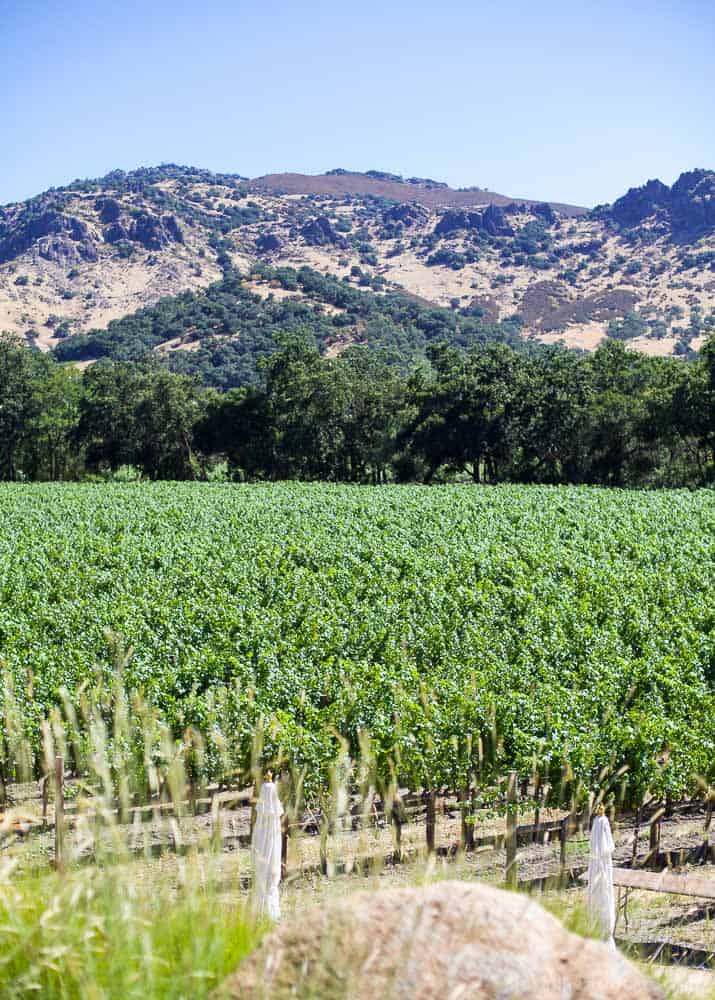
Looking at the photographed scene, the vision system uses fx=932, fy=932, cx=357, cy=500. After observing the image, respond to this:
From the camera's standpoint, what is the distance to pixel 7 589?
873 inches

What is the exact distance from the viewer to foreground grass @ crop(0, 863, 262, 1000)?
285cm

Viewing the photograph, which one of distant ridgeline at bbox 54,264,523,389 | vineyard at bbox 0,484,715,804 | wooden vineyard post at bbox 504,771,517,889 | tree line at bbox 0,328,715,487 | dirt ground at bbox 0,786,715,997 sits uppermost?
distant ridgeline at bbox 54,264,523,389

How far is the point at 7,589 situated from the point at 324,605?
7675 mm

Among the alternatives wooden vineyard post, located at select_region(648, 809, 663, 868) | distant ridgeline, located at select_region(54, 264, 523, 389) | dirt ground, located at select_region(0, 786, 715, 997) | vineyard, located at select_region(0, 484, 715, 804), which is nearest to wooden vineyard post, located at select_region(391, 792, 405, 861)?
dirt ground, located at select_region(0, 786, 715, 997)

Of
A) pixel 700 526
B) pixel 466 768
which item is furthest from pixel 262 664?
pixel 700 526

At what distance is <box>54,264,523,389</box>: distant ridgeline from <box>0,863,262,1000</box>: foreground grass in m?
112

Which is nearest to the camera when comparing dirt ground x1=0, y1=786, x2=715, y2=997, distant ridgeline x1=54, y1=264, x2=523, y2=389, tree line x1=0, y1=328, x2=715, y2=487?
dirt ground x1=0, y1=786, x2=715, y2=997

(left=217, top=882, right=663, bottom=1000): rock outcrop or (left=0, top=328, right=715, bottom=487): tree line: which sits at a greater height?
(left=0, top=328, right=715, bottom=487): tree line

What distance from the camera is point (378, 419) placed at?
Answer: 6862cm

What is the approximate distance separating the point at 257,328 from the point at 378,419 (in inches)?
2824

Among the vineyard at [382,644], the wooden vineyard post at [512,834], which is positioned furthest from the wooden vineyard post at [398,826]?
the wooden vineyard post at [512,834]

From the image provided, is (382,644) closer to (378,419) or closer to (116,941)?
(116,941)

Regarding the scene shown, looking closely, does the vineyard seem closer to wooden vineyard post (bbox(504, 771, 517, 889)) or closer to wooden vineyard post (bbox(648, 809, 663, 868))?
wooden vineyard post (bbox(648, 809, 663, 868))

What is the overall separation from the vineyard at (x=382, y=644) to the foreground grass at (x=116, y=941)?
0.84 m
